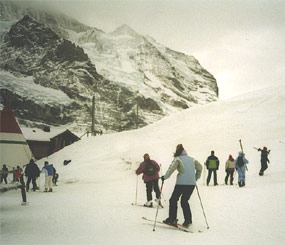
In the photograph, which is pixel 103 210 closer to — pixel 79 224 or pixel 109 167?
pixel 79 224

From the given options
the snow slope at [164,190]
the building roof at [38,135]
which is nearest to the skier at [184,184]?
the snow slope at [164,190]

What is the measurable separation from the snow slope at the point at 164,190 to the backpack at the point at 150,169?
1.22 m

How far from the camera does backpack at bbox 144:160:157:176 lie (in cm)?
1097

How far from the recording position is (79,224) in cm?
754

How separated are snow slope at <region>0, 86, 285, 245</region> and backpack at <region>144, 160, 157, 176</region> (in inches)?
48.0

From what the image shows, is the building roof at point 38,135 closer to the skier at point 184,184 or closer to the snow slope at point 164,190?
the snow slope at point 164,190

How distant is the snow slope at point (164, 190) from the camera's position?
6617mm

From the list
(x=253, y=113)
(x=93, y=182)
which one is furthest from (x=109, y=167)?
(x=253, y=113)

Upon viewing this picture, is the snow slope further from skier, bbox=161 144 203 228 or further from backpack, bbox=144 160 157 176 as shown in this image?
backpack, bbox=144 160 157 176

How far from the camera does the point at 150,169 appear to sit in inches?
433

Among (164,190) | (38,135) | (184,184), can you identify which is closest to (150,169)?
(184,184)

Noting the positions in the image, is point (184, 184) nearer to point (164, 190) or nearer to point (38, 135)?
point (164, 190)

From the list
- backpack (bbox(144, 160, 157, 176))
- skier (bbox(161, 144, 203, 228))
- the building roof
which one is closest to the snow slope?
skier (bbox(161, 144, 203, 228))

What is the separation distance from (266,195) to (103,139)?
25259mm
